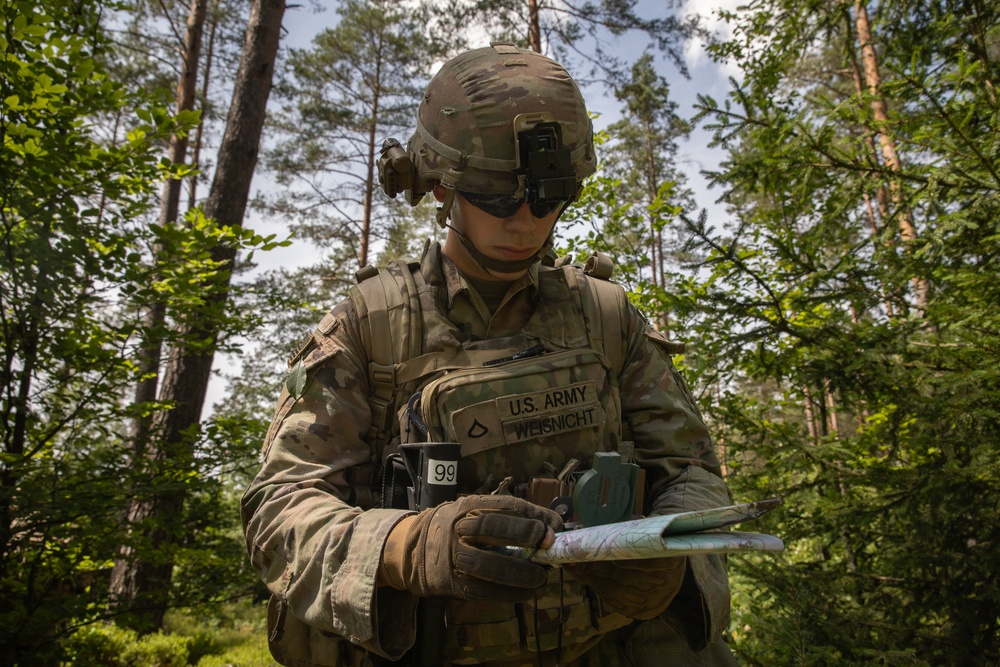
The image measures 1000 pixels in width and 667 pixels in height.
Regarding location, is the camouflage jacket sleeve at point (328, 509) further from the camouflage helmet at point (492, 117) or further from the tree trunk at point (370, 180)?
the tree trunk at point (370, 180)

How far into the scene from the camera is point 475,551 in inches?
55.4

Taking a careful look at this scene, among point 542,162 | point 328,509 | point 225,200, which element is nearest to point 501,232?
point 542,162

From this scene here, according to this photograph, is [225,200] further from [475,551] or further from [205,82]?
[205,82]

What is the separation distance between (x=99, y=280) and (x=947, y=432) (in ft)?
17.1

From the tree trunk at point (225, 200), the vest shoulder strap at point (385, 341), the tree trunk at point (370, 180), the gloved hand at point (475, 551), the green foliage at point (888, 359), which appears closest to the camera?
the gloved hand at point (475, 551)

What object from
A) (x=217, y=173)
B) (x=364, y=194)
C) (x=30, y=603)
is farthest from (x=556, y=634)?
(x=364, y=194)

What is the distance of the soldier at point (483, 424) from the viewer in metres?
1.62

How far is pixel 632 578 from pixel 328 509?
0.78 m

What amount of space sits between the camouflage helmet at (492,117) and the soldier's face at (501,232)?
78 millimetres

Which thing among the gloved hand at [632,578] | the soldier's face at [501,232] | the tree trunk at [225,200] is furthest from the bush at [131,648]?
the gloved hand at [632,578]

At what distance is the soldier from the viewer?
5.31ft

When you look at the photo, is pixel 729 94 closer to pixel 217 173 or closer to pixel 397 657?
pixel 397 657

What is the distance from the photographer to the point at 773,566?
4.21 meters

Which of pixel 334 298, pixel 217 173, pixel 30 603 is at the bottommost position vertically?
pixel 30 603
